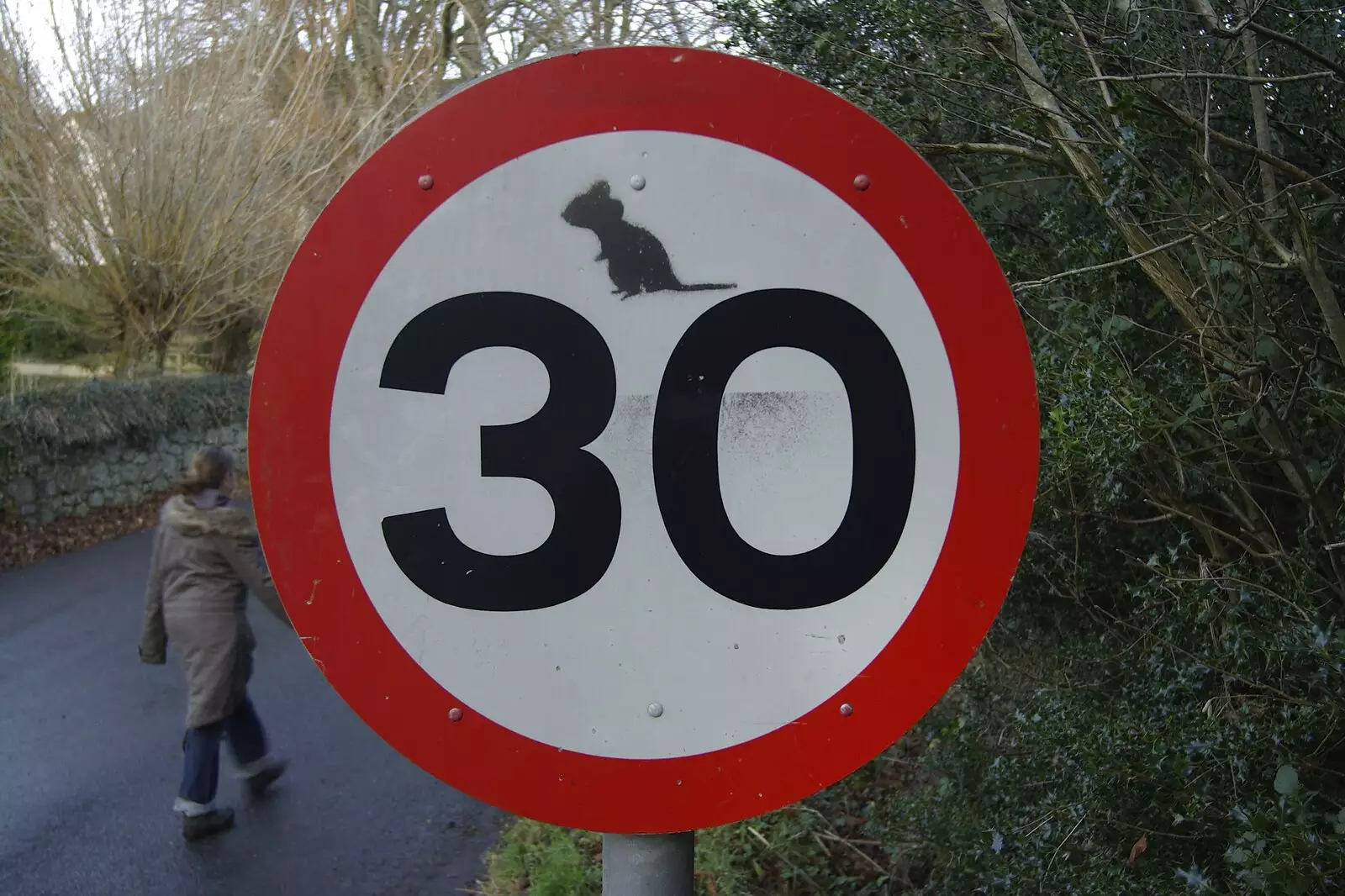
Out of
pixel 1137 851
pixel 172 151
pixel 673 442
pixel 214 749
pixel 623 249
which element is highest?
pixel 172 151

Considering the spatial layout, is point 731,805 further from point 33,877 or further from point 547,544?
point 33,877

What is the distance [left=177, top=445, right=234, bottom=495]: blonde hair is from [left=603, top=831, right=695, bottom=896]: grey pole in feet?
14.5

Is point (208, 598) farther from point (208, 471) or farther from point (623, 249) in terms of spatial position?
point (623, 249)

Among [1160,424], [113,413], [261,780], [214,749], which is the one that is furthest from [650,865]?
[113,413]

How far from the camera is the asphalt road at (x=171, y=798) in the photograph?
14.8ft

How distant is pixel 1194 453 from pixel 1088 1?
43.9 inches

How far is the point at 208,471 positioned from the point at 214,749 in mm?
1324

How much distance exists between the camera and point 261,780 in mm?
5441

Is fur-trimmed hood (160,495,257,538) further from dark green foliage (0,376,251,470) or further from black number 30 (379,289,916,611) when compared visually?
dark green foliage (0,376,251,470)

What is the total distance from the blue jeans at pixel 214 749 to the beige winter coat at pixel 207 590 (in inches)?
3.6

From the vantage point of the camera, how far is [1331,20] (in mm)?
2367

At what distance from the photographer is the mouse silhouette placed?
1257 millimetres

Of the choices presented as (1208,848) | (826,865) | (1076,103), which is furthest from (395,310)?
(826,865)

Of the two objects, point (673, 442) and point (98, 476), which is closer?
point (673, 442)
